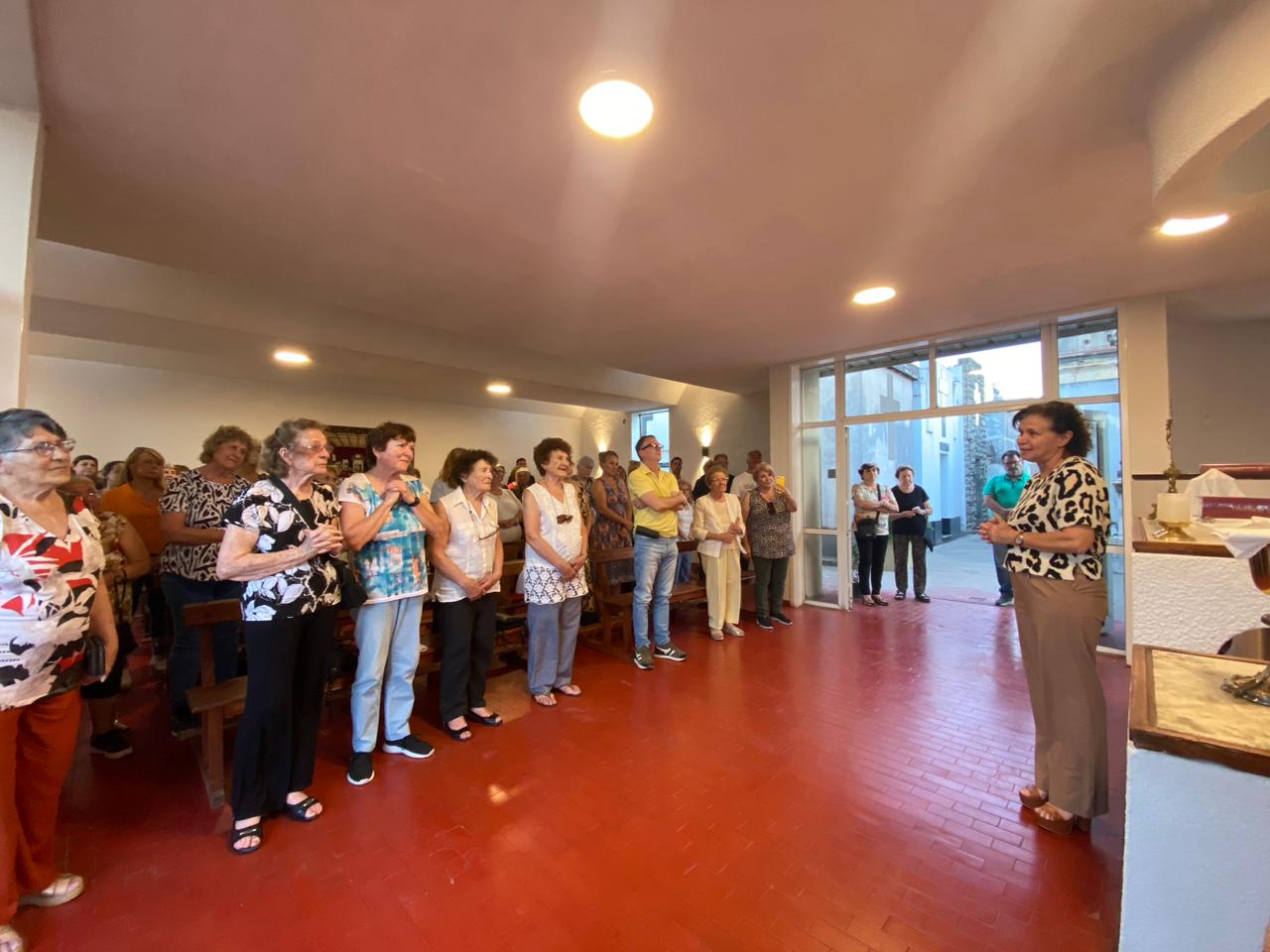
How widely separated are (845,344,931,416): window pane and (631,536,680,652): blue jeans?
106 inches

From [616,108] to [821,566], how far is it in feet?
16.2

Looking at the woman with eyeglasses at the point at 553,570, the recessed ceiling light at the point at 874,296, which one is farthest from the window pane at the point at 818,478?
the woman with eyeglasses at the point at 553,570

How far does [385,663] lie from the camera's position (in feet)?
7.98

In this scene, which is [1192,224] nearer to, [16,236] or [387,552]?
[387,552]

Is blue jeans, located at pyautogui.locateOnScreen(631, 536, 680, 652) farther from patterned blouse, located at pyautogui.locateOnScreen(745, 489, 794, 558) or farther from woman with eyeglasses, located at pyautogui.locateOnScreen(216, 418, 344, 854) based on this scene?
woman with eyeglasses, located at pyautogui.locateOnScreen(216, 418, 344, 854)

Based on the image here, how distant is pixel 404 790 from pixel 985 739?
107 inches

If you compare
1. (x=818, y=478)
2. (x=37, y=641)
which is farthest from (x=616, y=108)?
(x=818, y=478)

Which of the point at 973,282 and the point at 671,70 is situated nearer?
the point at 671,70

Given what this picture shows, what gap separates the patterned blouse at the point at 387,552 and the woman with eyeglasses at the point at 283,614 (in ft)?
0.65

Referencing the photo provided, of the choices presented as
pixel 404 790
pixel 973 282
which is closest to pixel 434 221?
pixel 404 790

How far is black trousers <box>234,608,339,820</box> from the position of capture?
6.22ft

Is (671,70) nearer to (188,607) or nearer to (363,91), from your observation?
(363,91)

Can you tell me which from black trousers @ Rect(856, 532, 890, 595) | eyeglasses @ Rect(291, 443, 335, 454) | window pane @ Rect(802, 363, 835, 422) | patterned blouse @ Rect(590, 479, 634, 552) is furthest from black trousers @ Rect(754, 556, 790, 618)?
eyeglasses @ Rect(291, 443, 335, 454)

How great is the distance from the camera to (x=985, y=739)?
8.62 feet
